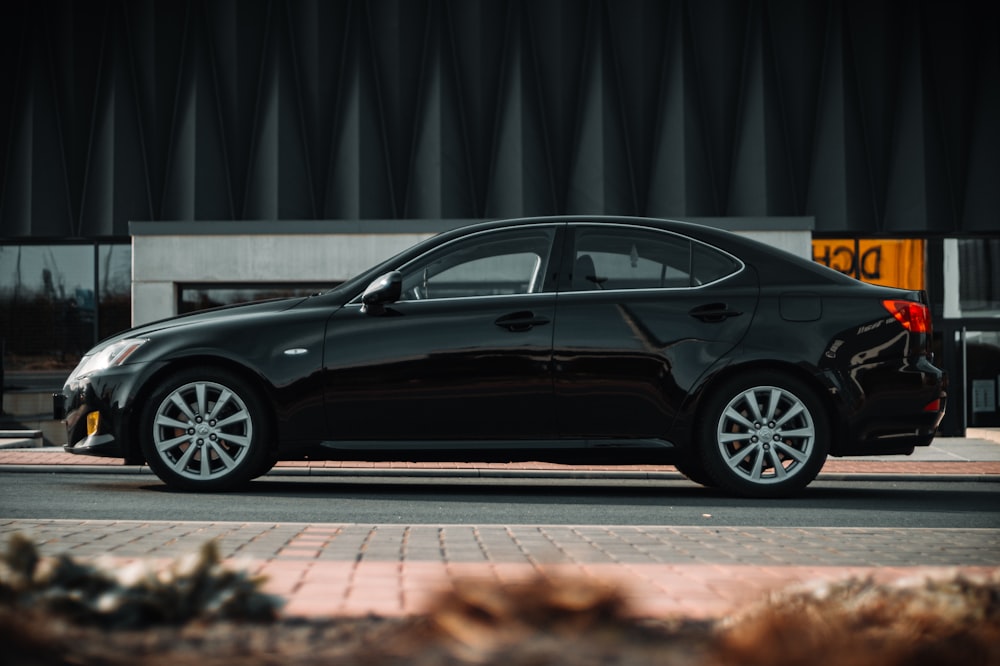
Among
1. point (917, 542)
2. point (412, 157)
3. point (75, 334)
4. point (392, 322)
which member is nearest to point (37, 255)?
point (75, 334)

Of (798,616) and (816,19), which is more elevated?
(816,19)

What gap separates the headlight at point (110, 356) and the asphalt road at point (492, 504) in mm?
808

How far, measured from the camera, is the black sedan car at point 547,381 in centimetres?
710

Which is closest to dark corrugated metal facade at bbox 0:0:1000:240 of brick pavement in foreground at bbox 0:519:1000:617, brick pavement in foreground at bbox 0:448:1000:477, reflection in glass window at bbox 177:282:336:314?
reflection in glass window at bbox 177:282:336:314

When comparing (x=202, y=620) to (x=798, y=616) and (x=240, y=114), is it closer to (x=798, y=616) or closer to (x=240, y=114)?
(x=798, y=616)

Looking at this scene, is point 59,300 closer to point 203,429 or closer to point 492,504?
point 203,429

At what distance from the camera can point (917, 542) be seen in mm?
4961

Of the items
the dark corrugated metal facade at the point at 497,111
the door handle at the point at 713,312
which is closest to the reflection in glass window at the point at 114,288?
the dark corrugated metal facade at the point at 497,111

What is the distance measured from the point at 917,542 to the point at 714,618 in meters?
2.34

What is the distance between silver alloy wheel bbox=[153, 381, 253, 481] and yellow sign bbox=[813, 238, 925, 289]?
13.2 metres

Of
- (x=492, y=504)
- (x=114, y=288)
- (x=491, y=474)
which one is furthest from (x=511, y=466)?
(x=114, y=288)

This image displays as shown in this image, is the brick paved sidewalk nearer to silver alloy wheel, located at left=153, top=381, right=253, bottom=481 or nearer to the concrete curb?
silver alloy wheel, located at left=153, top=381, right=253, bottom=481

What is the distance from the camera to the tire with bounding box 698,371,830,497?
7082mm

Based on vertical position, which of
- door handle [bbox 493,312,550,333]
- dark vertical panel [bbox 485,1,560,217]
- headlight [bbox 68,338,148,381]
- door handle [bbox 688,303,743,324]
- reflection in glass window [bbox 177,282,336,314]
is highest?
dark vertical panel [bbox 485,1,560,217]
